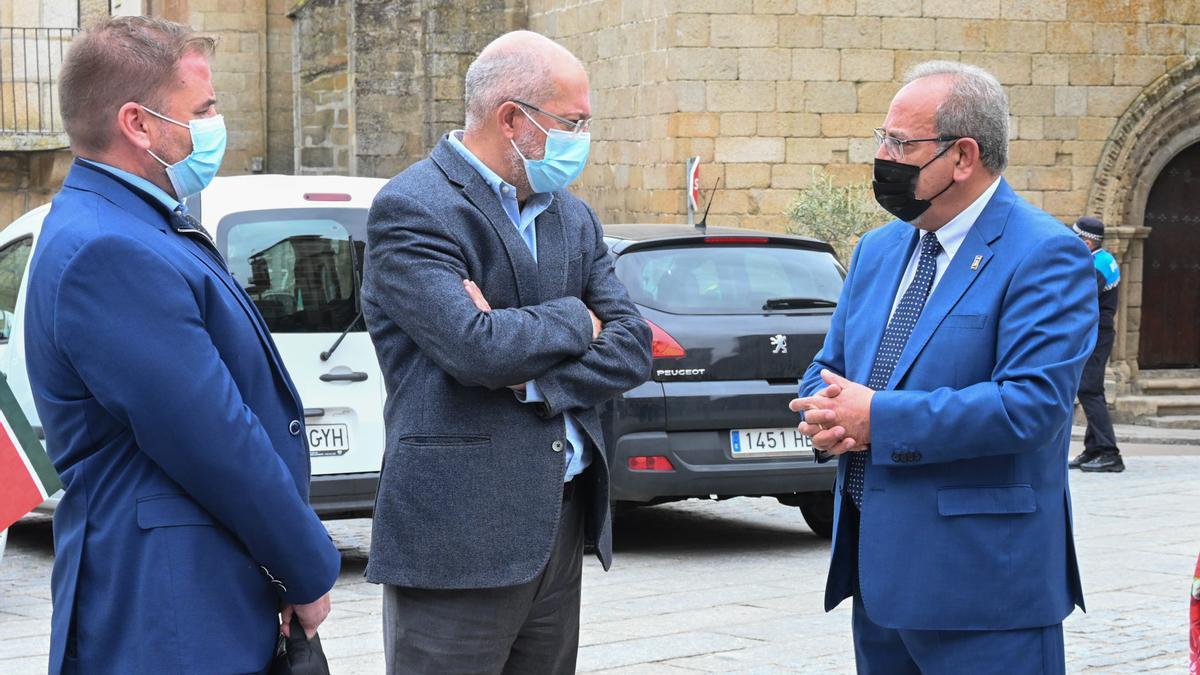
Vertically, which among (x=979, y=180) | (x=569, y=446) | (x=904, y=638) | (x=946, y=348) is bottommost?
(x=904, y=638)

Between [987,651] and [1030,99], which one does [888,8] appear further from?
[987,651]

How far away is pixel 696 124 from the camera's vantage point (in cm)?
1842

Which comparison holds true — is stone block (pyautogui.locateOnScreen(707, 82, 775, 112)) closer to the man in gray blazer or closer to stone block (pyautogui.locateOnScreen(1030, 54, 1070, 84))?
stone block (pyautogui.locateOnScreen(1030, 54, 1070, 84))

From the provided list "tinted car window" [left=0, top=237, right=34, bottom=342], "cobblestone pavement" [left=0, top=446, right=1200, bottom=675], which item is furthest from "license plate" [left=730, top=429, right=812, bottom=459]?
"tinted car window" [left=0, top=237, right=34, bottom=342]

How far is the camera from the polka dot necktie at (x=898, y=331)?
367 cm

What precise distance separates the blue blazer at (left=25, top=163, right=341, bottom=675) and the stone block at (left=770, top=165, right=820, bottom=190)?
625 inches

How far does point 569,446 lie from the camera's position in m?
3.68

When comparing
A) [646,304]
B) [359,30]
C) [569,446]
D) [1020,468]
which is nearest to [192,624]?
[569,446]

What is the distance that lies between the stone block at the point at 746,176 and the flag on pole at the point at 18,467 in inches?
622

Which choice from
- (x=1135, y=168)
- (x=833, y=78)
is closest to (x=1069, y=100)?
(x=1135, y=168)

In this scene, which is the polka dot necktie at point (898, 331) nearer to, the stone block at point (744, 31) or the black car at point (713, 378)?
the black car at point (713, 378)

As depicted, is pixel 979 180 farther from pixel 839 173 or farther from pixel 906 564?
pixel 839 173

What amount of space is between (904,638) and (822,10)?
15.6 meters

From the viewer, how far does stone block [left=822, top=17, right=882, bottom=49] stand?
1850 cm
